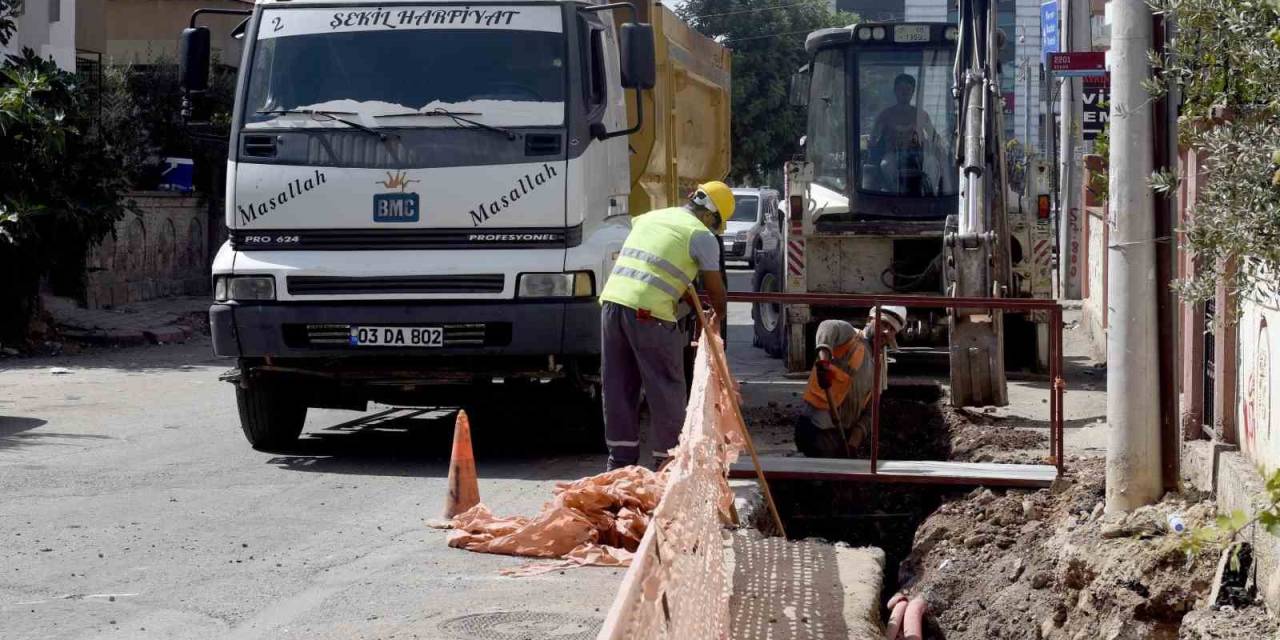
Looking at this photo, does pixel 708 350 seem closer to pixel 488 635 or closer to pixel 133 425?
pixel 488 635

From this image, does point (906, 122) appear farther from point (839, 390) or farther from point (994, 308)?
point (994, 308)

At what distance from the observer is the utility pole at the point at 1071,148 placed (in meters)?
20.4

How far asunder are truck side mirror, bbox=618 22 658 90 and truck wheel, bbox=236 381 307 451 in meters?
2.95

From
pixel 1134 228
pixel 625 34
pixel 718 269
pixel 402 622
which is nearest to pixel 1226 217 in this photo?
pixel 1134 228

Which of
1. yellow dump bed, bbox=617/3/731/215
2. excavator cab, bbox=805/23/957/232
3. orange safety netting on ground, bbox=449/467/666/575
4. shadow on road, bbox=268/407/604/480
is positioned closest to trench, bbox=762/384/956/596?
shadow on road, bbox=268/407/604/480

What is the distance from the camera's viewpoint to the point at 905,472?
8477 millimetres

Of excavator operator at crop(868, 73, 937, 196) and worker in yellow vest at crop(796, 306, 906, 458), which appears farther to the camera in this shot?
excavator operator at crop(868, 73, 937, 196)

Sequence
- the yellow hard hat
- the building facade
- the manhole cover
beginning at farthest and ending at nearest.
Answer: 1. the building facade
2. the yellow hard hat
3. the manhole cover

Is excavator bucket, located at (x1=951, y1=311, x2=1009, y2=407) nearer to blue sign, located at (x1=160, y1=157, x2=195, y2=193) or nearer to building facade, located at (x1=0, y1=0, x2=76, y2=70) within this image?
building facade, located at (x1=0, y1=0, x2=76, y2=70)

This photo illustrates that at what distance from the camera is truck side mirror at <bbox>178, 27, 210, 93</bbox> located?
973cm

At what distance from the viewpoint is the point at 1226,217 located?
14.6 feet

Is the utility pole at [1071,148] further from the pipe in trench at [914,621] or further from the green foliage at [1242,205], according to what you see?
the green foliage at [1242,205]

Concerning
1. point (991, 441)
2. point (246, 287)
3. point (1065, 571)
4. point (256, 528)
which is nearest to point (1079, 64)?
point (991, 441)

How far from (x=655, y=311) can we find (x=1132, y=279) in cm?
243
